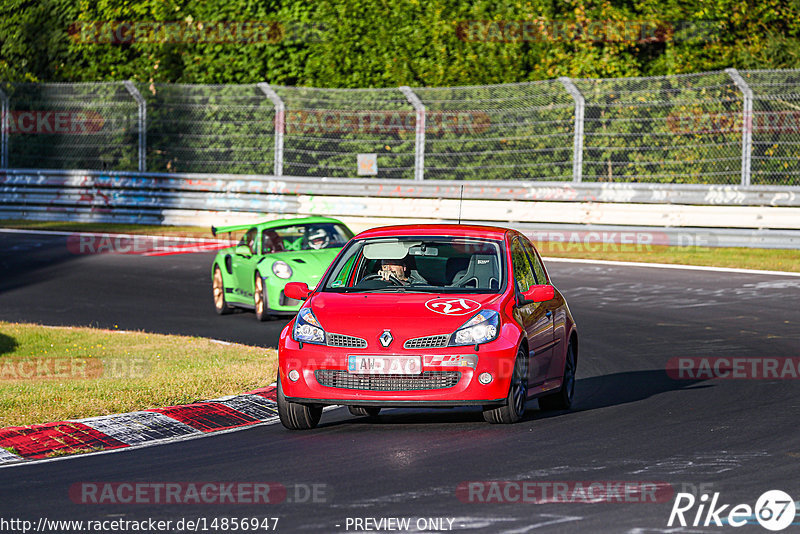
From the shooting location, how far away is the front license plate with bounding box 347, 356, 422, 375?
895cm

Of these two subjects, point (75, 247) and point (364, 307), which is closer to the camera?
point (364, 307)

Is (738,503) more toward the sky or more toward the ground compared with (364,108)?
more toward the ground

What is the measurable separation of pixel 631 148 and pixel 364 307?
15.5 meters

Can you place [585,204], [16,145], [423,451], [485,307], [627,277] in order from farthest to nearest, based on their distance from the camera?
[16,145] → [585,204] → [627,277] → [485,307] → [423,451]

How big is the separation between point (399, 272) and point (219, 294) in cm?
823

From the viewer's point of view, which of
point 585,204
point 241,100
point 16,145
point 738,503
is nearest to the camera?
point 738,503

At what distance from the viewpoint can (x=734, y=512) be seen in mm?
6602

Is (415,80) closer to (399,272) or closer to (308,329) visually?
(399,272)

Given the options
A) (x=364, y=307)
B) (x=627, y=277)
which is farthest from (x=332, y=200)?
(x=364, y=307)

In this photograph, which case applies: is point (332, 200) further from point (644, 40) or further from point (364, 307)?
point (364, 307)

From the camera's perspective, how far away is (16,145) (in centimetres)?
3189
